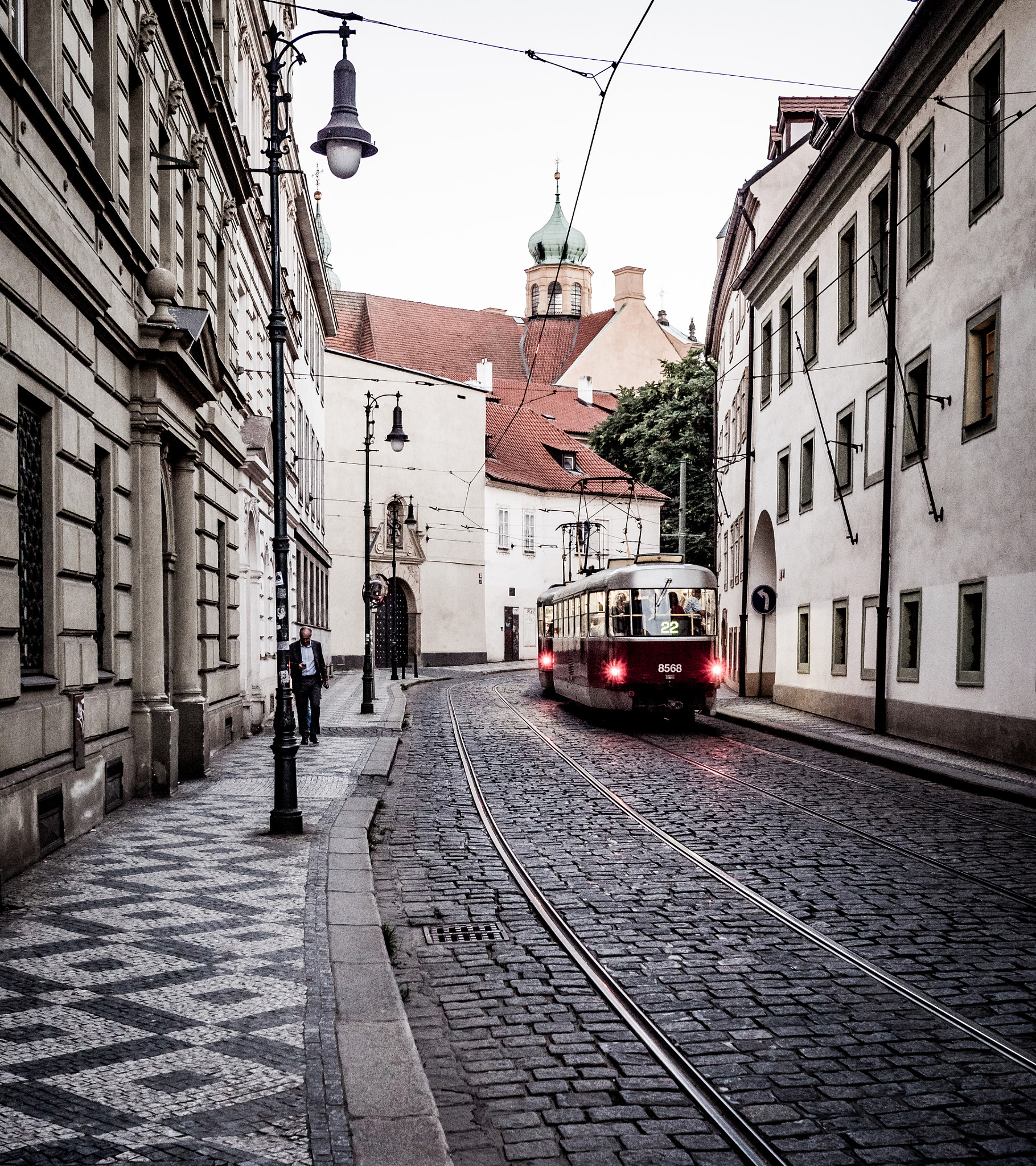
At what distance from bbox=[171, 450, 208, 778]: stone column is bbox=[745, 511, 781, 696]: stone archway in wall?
19.5 m

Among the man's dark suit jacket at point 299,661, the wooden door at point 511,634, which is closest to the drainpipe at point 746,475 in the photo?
the man's dark suit jacket at point 299,661

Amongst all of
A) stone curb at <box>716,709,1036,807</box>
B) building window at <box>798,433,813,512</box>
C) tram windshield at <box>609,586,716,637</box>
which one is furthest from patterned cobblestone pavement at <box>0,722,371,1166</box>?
building window at <box>798,433,813,512</box>

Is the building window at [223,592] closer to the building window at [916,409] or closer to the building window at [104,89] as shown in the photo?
the building window at [104,89]

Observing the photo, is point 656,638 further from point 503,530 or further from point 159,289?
point 503,530

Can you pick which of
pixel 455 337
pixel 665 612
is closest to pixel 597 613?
pixel 665 612

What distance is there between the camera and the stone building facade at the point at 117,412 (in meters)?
9.23

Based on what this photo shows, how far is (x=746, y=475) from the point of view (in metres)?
35.2

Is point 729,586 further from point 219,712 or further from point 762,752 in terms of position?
point 219,712

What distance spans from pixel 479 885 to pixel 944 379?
13481 millimetres

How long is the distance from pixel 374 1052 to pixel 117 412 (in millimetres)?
9023

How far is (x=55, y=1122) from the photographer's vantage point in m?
4.33

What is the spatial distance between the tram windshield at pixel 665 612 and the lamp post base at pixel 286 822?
13.7m

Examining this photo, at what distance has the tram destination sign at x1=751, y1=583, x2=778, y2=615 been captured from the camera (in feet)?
92.4

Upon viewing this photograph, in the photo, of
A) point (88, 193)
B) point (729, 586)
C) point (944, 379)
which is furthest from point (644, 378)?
point (88, 193)
